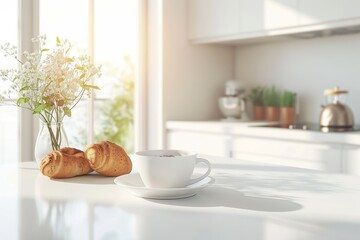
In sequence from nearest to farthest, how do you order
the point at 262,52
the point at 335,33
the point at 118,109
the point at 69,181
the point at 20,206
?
the point at 20,206, the point at 69,181, the point at 335,33, the point at 262,52, the point at 118,109

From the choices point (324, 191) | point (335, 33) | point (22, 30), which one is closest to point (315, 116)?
point (335, 33)

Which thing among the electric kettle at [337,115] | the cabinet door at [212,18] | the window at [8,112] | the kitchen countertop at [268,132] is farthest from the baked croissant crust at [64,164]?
the cabinet door at [212,18]

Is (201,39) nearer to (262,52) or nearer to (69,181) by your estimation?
(262,52)

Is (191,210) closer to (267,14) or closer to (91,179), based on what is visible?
(91,179)

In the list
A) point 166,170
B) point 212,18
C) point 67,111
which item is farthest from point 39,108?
point 212,18

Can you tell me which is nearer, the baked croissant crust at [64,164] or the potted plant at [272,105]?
the baked croissant crust at [64,164]

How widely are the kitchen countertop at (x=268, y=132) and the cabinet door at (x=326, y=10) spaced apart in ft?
2.18

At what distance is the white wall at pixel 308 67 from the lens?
3047 millimetres

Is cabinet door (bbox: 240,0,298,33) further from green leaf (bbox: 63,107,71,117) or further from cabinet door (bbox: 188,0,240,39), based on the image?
green leaf (bbox: 63,107,71,117)

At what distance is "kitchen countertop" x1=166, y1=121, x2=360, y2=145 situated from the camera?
2.37 m

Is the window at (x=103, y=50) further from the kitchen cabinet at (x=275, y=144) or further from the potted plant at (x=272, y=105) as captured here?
the potted plant at (x=272, y=105)

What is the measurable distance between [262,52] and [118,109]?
173cm

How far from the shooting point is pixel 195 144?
3172 millimetres

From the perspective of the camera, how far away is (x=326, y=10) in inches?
104
